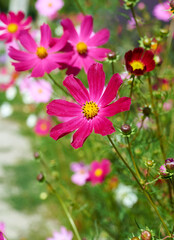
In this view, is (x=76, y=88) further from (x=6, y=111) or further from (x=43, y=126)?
(x=6, y=111)

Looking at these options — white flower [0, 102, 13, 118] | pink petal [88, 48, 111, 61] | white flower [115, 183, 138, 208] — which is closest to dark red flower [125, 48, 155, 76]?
pink petal [88, 48, 111, 61]

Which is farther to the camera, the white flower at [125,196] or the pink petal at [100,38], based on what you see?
the white flower at [125,196]

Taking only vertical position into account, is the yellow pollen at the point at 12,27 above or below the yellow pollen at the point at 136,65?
above

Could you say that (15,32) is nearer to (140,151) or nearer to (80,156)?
(140,151)

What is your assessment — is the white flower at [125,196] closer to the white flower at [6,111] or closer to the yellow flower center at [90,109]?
the yellow flower center at [90,109]

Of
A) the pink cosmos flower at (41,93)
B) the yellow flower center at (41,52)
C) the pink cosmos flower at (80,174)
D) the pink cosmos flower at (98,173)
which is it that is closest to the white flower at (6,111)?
the pink cosmos flower at (41,93)

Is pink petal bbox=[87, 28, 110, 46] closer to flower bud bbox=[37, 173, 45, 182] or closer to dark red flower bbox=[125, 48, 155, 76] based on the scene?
dark red flower bbox=[125, 48, 155, 76]

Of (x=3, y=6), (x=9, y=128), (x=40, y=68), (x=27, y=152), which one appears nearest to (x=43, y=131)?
(x=27, y=152)
